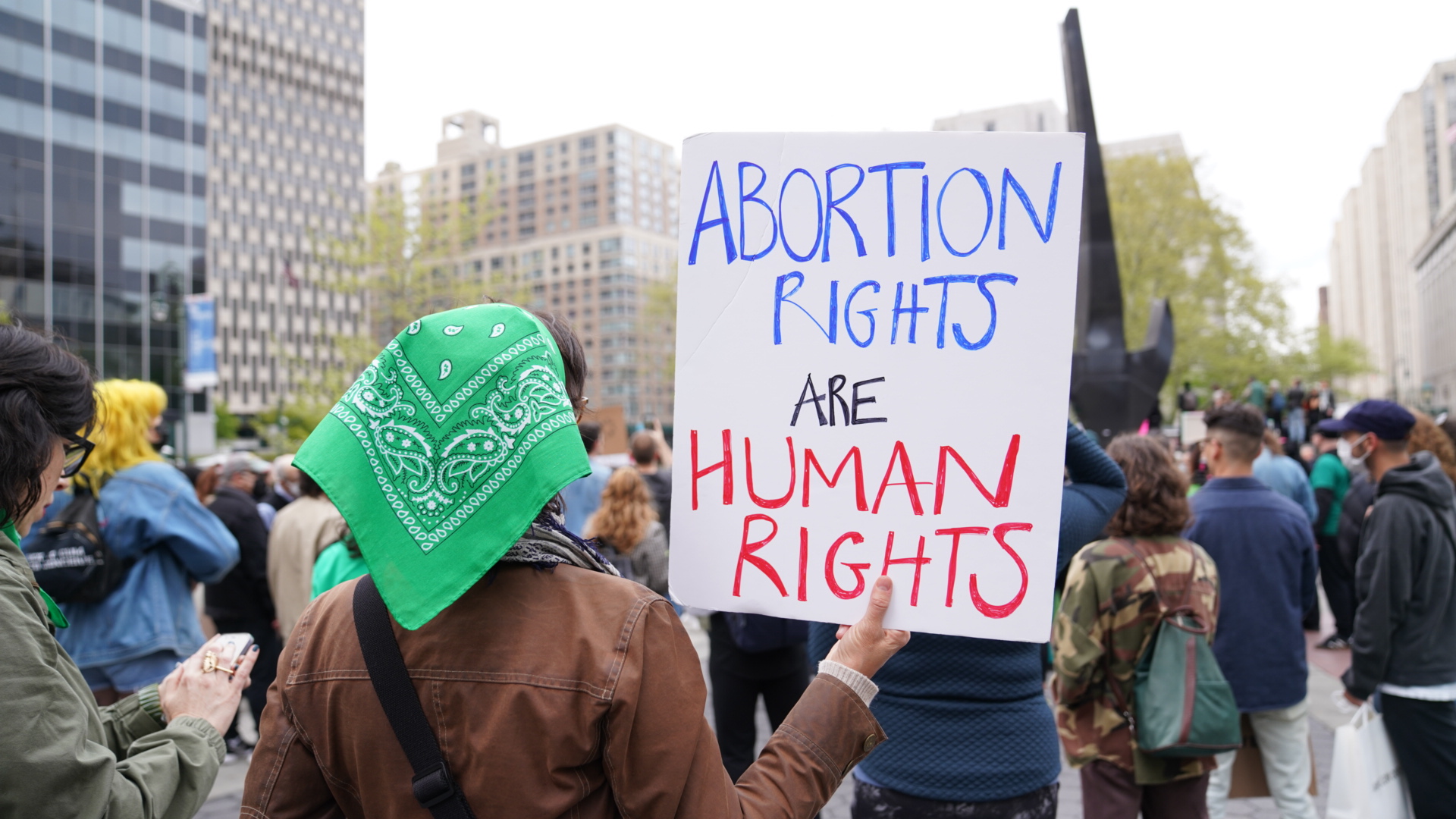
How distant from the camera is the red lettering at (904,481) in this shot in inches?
64.6

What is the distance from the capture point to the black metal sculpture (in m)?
9.01

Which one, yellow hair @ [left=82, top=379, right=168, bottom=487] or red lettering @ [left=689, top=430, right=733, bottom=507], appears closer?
red lettering @ [left=689, top=430, right=733, bottom=507]

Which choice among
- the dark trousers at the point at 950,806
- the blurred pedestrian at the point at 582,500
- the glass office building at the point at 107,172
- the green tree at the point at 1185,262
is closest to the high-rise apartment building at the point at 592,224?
the glass office building at the point at 107,172

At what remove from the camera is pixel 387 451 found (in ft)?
4.20

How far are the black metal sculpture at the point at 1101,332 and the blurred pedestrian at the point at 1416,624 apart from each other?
196 inches

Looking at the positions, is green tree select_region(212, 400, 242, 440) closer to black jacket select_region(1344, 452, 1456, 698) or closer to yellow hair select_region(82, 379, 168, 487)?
yellow hair select_region(82, 379, 168, 487)

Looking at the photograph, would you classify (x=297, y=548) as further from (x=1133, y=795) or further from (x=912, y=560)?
(x=912, y=560)

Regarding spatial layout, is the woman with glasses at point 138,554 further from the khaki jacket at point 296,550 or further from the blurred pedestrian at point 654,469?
the blurred pedestrian at point 654,469

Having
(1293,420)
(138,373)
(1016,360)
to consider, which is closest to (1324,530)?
(1016,360)

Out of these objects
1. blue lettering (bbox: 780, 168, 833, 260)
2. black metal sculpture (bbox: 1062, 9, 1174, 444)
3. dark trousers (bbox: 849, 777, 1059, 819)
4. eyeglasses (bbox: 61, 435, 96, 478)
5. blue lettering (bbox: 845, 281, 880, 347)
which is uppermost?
black metal sculpture (bbox: 1062, 9, 1174, 444)

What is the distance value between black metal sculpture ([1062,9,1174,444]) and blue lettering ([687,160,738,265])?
7.66 m

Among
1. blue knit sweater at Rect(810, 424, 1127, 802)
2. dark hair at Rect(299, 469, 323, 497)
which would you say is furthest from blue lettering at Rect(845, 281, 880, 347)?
dark hair at Rect(299, 469, 323, 497)

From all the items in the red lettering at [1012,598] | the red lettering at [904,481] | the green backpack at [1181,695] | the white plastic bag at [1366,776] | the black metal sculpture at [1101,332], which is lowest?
the white plastic bag at [1366,776]

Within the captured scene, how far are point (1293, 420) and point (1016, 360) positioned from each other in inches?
825
